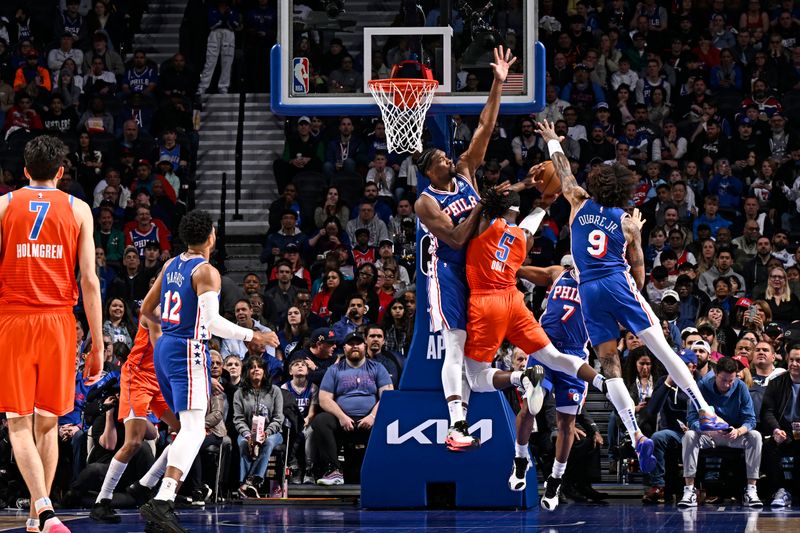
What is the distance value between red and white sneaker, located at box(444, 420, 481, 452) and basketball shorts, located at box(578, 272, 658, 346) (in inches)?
46.5

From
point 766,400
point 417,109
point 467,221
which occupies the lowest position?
point 766,400

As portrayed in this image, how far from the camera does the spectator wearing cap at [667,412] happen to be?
12.7 meters

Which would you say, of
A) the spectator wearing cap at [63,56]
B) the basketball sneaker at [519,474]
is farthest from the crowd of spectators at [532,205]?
the basketball sneaker at [519,474]

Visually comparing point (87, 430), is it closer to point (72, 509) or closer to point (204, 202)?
point (72, 509)

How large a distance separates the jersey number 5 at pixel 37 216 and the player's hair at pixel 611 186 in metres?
4.22

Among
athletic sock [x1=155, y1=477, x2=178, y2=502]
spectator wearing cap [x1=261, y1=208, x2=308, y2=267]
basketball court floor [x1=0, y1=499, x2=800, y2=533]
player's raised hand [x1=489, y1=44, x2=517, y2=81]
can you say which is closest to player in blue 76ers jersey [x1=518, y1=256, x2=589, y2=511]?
basketball court floor [x1=0, y1=499, x2=800, y2=533]

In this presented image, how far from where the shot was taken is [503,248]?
10422mm

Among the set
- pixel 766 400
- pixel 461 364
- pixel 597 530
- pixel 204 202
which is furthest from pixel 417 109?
pixel 204 202

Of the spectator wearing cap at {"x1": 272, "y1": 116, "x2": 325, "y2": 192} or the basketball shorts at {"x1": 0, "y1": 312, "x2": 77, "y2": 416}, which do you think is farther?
the spectator wearing cap at {"x1": 272, "y1": 116, "x2": 325, "y2": 192}

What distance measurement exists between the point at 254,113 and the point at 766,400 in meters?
10.5

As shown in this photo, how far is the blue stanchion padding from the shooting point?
11.2 m

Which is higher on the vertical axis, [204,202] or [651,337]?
[204,202]

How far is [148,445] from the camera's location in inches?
489

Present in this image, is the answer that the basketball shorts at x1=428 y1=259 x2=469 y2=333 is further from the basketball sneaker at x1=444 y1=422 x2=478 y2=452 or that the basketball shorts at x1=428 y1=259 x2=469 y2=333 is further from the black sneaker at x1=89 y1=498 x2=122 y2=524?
the black sneaker at x1=89 y1=498 x2=122 y2=524
